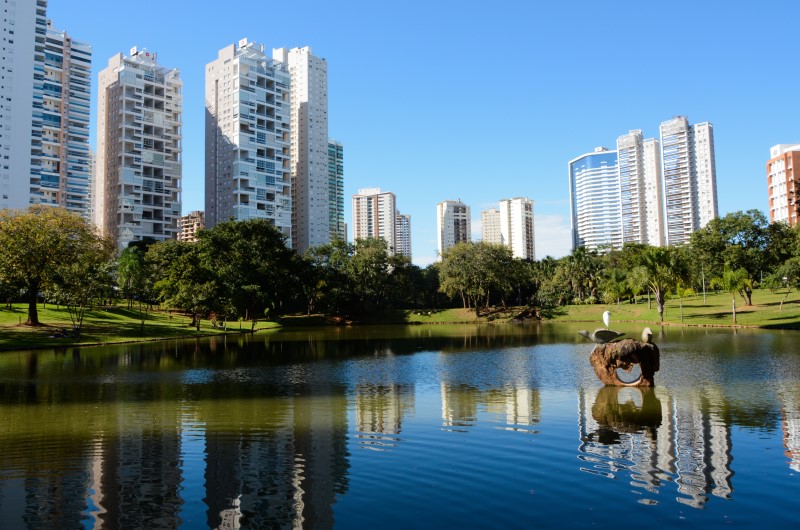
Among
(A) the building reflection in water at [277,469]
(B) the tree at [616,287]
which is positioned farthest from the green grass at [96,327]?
(B) the tree at [616,287]

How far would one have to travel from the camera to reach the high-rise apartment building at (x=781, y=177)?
110m

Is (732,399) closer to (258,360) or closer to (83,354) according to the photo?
(258,360)

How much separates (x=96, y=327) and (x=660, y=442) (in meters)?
49.2

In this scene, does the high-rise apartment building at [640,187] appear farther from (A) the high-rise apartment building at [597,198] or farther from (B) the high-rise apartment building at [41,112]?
(B) the high-rise apartment building at [41,112]

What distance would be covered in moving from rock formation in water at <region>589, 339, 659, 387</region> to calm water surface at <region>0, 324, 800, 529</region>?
77cm

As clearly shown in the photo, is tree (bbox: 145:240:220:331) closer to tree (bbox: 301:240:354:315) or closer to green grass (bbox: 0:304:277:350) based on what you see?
green grass (bbox: 0:304:277:350)

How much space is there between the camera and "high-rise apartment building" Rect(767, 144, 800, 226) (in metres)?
110

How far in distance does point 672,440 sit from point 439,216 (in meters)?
172

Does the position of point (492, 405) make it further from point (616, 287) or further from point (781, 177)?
point (781, 177)

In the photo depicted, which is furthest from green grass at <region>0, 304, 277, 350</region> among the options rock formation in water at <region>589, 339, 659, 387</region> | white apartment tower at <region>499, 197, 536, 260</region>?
white apartment tower at <region>499, 197, 536, 260</region>

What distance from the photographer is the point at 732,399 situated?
1769 centimetres

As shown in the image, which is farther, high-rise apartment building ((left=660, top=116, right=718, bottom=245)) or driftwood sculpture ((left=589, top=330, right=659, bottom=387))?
high-rise apartment building ((left=660, top=116, right=718, bottom=245))

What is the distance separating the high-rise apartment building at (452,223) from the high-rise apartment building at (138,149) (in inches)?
3256

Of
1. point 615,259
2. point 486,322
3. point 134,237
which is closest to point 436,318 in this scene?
point 486,322
